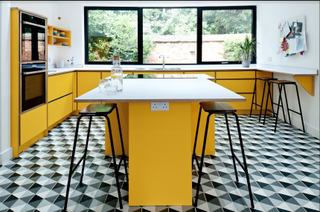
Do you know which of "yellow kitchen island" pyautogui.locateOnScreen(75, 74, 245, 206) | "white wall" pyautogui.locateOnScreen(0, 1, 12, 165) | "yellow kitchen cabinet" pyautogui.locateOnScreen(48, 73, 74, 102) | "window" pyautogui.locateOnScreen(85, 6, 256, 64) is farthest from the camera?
"window" pyautogui.locateOnScreen(85, 6, 256, 64)

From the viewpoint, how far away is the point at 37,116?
3875 mm

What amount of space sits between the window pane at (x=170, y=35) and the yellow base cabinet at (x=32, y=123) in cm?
320

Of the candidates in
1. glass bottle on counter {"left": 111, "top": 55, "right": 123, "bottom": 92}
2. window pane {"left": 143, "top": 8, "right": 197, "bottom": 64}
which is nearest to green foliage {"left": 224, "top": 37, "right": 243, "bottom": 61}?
window pane {"left": 143, "top": 8, "right": 197, "bottom": 64}

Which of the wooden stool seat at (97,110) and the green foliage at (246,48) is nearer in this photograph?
the wooden stool seat at (97,110)

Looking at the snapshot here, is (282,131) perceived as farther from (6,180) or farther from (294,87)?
(6,180)

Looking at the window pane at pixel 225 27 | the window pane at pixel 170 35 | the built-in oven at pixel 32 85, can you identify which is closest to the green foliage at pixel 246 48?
the window pane at pixel 225 27

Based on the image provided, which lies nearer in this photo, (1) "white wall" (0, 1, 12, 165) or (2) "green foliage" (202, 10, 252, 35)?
(1) "white wall" (0, 1, 12, 165)

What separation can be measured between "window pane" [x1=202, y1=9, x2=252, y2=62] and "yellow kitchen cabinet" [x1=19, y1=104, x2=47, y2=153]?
163 inches

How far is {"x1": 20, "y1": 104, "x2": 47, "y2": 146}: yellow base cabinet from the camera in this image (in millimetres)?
3454

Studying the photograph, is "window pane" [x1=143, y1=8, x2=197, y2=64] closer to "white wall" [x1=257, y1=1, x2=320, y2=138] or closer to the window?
the window

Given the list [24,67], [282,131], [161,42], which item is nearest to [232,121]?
[282,131]

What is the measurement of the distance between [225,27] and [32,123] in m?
4.84

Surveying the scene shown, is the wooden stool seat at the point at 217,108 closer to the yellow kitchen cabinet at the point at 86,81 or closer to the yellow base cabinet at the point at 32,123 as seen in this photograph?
the yellow base cabinet at the point at 32,123

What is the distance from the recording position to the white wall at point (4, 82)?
10.2 feet
